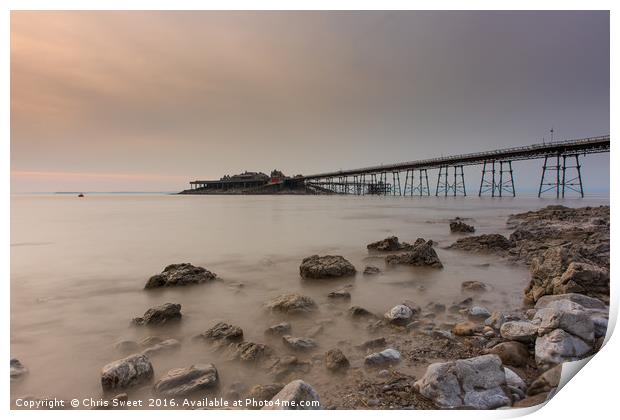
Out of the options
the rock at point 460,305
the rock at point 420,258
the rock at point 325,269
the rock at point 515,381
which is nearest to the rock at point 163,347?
the rock at point 325,269

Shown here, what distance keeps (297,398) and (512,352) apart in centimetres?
174

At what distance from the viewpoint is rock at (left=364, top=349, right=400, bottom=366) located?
2.50 meters

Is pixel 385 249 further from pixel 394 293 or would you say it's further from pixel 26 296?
pixel 26 296

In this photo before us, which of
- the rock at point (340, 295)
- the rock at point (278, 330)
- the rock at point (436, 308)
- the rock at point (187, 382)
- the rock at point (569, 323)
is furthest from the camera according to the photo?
the rock at point (340, 295)

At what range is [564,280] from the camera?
344 centimetres

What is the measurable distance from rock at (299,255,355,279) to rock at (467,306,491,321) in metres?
1.95

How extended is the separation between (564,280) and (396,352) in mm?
2281

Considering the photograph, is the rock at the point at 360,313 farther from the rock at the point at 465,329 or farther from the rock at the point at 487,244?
the rock at the point at 487,244

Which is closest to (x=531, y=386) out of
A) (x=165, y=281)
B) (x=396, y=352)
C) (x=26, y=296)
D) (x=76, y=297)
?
(x=396, y=352)

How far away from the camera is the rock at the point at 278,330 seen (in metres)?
3.07

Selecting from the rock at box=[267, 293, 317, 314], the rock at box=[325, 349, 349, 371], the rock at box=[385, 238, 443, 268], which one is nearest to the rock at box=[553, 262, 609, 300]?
the rock at box=[385, 238, 443, 268]

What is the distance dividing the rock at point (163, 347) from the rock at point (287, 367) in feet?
3.27
